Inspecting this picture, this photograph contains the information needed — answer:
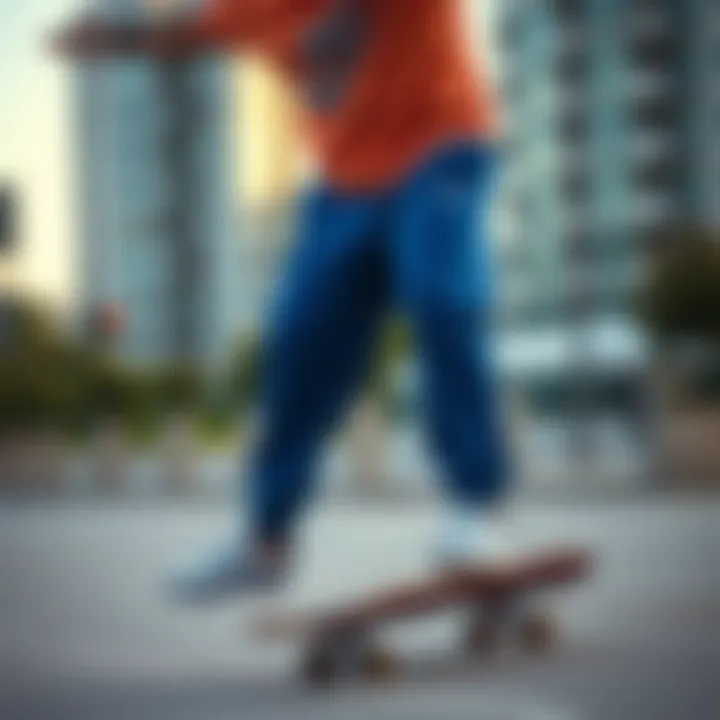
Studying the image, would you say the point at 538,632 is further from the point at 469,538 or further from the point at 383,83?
the point at 383,83

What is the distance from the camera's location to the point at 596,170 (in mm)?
1490

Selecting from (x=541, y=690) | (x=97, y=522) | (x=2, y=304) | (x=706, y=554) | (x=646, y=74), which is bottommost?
(x=541, y=690)

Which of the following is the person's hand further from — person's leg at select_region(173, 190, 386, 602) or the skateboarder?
person's leg at select_region(173, 190, 386, 602)

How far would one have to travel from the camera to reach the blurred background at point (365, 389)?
144cm

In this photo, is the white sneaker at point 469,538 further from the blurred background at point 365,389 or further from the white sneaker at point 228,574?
the white sneaker at point 228,574

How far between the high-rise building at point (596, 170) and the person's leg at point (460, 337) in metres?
0.03

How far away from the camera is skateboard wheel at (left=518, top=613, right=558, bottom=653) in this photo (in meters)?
1.46

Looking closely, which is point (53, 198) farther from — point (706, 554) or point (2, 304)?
point (706, 554)

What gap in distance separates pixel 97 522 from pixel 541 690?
1.77ft

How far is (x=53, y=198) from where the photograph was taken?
1.51 meters

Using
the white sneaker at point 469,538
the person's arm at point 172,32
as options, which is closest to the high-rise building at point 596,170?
the white sneaker at point 469,538

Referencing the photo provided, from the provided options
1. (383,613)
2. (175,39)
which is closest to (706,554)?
(383,613)

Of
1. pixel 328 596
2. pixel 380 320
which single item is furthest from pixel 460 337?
pixel 328 596

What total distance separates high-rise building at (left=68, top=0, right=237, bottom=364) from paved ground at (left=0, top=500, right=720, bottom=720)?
0.22 meters
